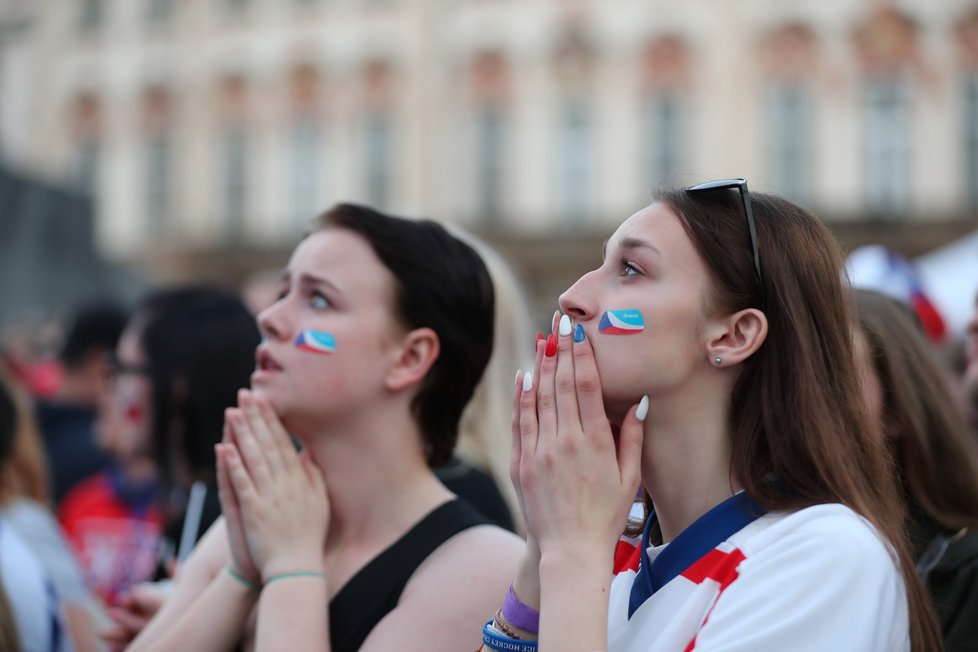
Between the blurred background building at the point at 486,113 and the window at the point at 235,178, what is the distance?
0.05 metres

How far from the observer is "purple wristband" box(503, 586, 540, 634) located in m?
1.90

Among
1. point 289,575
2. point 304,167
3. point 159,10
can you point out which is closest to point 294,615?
point 289,575

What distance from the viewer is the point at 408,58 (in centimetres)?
2316

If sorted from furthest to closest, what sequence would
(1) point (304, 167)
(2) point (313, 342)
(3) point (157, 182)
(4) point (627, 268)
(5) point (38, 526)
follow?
(3) point (157, 182)
(1) point (304, 167)
(5) point (38, 526)
(2) point (313, 342)
(4) point (627, 268)

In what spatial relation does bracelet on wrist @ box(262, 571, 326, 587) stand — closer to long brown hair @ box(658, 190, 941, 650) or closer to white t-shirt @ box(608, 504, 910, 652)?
white t-shirt @ box(608, 504, 910, 652)

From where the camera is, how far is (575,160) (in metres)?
21.8

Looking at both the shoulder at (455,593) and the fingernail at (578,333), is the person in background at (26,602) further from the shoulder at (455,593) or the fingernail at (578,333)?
the fingernail at (578,333)

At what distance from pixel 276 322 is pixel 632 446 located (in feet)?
3.15

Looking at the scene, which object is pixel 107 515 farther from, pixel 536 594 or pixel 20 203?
pixel 20 203

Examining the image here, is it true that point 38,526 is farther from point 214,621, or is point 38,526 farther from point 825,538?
point 825,538

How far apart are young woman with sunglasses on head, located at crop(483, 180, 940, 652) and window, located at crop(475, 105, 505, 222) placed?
20600mm

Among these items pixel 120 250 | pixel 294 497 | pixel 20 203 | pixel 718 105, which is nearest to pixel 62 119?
pixel 120 250

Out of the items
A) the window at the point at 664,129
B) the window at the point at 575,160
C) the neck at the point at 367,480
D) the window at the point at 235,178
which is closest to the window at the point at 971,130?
the window at the point at 664,129

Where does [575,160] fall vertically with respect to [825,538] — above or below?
below
